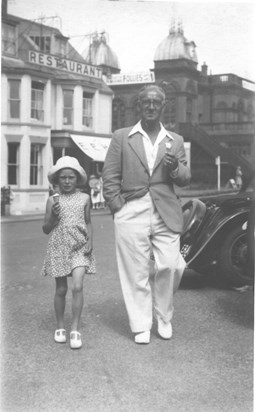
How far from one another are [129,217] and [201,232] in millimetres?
1737

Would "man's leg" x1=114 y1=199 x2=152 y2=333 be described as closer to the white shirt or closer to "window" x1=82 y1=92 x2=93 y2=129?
the white shirt

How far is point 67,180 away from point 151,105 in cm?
79

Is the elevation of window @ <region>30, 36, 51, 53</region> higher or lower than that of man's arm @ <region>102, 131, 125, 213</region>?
higher

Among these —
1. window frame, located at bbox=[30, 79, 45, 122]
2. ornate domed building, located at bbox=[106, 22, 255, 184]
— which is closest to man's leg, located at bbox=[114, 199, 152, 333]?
ornate domed building, located at bbox=[106, 22, 255, 184]

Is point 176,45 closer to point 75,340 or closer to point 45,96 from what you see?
point 75,340

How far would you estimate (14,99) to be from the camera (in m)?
18.5

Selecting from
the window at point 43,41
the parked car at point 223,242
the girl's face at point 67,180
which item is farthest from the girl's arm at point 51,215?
the window at point 43,41

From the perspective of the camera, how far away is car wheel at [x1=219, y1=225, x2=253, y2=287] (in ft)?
17.4

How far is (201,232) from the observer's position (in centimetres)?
537

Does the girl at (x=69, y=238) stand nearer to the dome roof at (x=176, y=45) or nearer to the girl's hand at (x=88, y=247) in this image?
the girl's hand at (x=88, y=247)

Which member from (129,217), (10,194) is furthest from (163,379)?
(10,194)

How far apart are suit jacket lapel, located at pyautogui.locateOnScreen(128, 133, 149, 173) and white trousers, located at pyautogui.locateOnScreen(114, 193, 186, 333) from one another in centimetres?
24

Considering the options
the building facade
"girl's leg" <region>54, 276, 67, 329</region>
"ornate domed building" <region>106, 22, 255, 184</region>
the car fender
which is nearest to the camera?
"girl's leg" <region>54, 276, 67, 329</region>

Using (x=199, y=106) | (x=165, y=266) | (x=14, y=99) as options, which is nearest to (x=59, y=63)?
(x=14, y=99)
